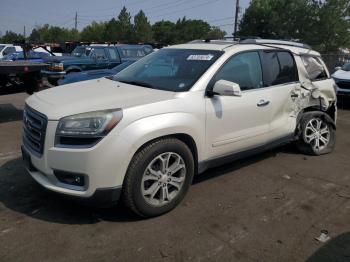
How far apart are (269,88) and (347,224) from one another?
1877mm

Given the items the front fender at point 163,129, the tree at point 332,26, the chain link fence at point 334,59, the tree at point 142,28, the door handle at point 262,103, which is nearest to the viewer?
the front fender at point 163,129

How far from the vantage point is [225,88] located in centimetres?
397

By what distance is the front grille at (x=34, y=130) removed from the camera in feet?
11.6

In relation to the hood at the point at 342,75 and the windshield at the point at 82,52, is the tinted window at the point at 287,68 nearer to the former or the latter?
the hood at the point at 342,75

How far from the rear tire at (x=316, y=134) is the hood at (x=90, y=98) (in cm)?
264

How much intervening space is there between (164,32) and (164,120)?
7167cm

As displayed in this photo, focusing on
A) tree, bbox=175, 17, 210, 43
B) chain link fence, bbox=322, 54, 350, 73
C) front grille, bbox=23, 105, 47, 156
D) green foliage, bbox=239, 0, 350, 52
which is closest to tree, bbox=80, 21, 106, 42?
tree, bbox=175, 17, 210, 43

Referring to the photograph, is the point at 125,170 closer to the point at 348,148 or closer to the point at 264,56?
the point at 264,56

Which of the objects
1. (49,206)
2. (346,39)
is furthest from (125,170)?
(346,39)

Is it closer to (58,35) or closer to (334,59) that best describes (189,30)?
(58,35)

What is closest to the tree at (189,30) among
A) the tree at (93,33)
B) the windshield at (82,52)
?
the tree at (93,33)

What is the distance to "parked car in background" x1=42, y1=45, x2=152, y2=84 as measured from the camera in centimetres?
1337

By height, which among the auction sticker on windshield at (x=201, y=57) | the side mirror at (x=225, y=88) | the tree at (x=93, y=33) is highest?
the tree at (x=93, y=33)

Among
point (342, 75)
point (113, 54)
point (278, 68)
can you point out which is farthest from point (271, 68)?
point (113, 54)
